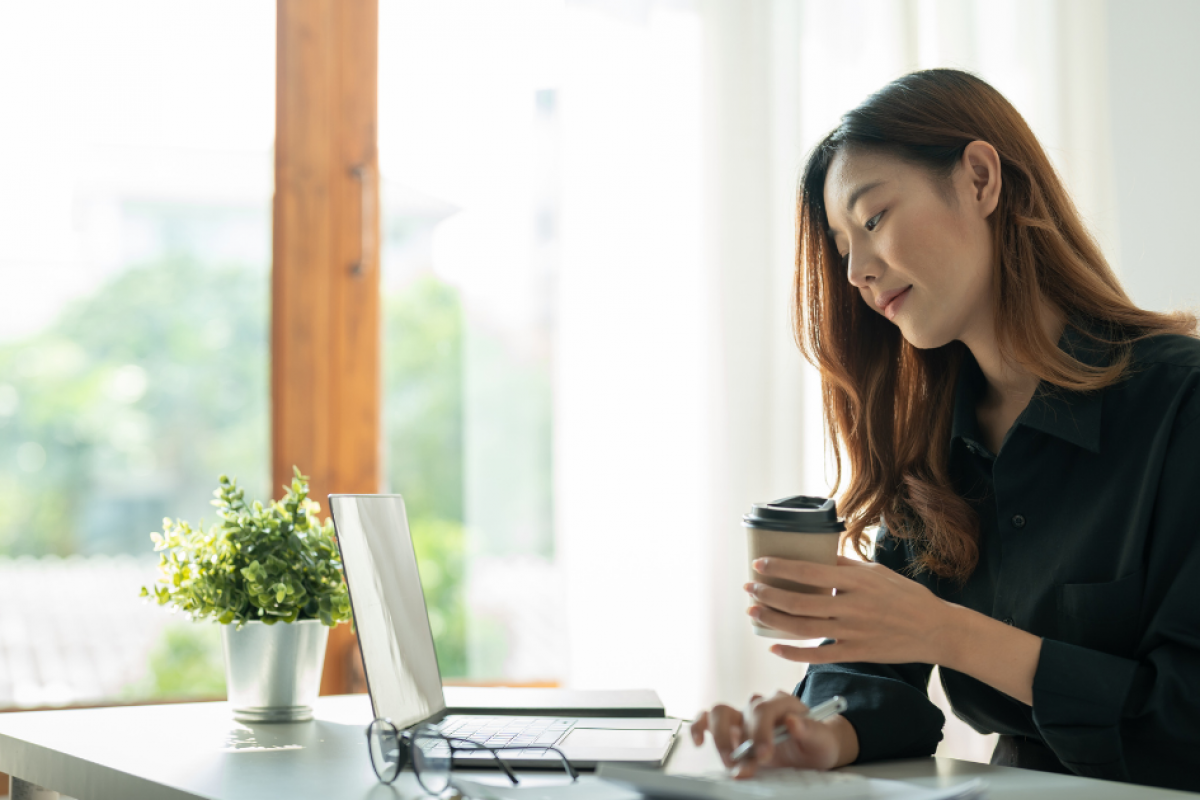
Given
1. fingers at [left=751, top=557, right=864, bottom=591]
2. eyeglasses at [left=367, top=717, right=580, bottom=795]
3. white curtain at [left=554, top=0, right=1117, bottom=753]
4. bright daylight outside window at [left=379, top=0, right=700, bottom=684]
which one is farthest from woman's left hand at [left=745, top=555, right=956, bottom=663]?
bright daylight outside window at [left=379, top=0, right=700, bottom=684]

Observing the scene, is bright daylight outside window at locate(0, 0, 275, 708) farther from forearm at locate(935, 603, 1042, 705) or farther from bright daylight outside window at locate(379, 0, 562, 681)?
forearm at locate(935, 603, 1042, 705)

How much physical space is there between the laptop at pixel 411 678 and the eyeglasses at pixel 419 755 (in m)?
0.05

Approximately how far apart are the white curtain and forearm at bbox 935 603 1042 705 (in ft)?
4.00

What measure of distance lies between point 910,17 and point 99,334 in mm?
2088

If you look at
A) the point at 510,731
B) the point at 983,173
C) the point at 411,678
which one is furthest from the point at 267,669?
the point at 983,173

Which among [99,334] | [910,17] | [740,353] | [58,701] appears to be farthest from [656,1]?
[58,701]

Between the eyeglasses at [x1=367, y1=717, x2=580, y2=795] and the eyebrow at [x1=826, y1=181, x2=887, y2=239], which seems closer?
the eyeglasses at [x1=367, y1=717, x2=580, y2=795]

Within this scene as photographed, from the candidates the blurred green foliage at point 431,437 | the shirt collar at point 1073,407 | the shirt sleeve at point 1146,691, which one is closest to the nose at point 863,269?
the shirt collar at point 1073,407

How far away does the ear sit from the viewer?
129 cm

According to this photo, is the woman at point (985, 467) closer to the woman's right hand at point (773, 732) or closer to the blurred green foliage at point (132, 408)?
the woman's right hand at point (773, 732)

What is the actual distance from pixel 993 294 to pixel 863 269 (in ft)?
0.57

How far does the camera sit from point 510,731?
109 cm

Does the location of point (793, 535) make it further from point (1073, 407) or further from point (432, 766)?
point (1073, 407)

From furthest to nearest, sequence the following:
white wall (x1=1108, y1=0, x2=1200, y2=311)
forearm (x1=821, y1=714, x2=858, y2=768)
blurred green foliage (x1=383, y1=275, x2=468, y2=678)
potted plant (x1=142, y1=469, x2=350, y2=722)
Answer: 1. blurred green foliage (x1=383, y1=275, x2=468, y2=678)
2. white wall (x1=1108, y1=0, x2=1200, y2=311)
3. potted plant (x1=142, y1=469, x2=350, y2=722)
4. forearm (x1=821, y1=714, x2=858, y2=768)
